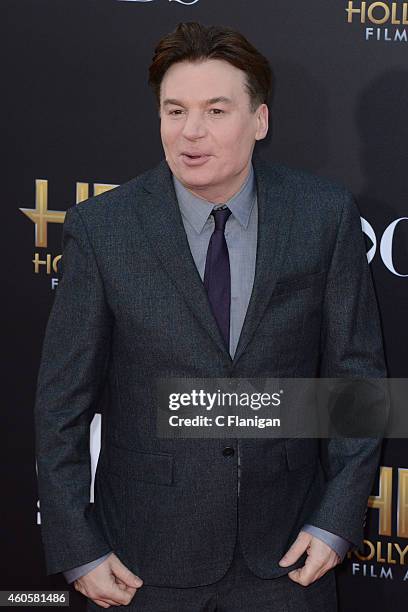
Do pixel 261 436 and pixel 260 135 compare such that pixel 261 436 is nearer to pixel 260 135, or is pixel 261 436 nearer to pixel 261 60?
pixel 260 135

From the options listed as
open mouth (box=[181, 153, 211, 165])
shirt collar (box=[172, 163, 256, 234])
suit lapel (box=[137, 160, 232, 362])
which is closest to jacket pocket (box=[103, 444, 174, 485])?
suit lapel (box=[137, 160, 232, 362])

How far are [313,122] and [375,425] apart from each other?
3.31ft

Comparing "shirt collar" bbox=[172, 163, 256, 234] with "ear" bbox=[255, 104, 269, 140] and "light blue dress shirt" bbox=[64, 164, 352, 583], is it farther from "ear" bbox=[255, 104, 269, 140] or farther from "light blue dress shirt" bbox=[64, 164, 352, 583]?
"ear" bbox=[255, 104, 269, 140]

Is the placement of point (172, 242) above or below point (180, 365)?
above

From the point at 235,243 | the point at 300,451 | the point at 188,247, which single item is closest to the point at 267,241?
the point at 235,243

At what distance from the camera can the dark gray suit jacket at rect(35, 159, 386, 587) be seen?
2.45 m

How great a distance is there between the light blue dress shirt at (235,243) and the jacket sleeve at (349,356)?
0.06 meters

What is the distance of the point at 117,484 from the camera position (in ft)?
8.43

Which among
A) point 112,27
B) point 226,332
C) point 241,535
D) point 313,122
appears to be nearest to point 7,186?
point 112,27

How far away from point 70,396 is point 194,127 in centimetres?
69

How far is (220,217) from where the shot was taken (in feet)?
8.25

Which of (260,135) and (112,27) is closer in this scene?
(260,135)

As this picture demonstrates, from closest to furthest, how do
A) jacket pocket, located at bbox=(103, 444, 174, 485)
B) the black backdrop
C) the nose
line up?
the nose → jacket pocket, located at bbox=(103, 444, 174, 485) → the black backdrop

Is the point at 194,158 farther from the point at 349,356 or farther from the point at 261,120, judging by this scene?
the point at 349,356
